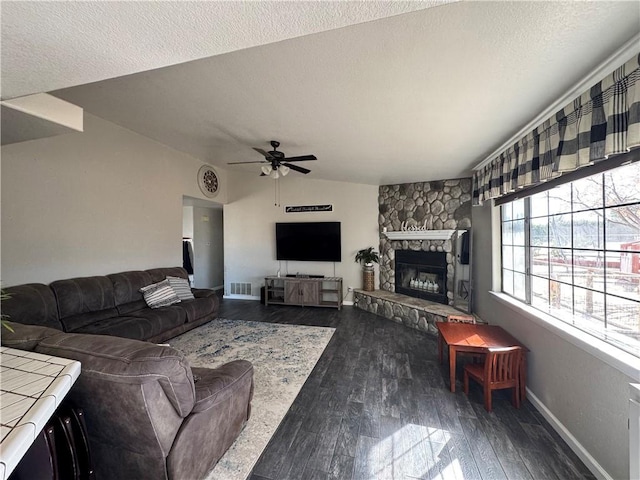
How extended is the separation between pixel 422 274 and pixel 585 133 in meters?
3.40

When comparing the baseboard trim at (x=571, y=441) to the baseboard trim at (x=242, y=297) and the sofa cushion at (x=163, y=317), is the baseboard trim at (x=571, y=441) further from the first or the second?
the baseboard trim at (x=242, y=297)

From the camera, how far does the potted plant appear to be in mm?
5141

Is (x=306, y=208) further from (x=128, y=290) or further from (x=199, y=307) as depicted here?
(x=128, y=290)

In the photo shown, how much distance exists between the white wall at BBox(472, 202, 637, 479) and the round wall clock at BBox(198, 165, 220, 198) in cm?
551

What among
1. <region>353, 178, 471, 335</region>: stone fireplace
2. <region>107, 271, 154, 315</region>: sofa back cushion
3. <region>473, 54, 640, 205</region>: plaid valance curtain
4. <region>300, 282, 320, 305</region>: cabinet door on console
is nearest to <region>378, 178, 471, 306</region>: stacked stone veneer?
<region>353, 178, 471, 335</region>: stone fireplace

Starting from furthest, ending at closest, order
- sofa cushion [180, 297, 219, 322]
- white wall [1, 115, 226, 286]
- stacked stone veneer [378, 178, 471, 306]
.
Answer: stacked stone veneer [378, 178, 471, 306] < sofa cushion [180, 297, 219, 322] < white wall [1, 115, 226, 286]

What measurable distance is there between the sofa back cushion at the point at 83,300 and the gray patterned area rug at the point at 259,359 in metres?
0.94

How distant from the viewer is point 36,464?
104 cm

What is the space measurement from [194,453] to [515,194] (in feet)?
11.2

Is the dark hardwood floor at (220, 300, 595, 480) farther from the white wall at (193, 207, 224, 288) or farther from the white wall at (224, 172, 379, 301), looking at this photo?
the white wall at (193, 207, 224, 288)

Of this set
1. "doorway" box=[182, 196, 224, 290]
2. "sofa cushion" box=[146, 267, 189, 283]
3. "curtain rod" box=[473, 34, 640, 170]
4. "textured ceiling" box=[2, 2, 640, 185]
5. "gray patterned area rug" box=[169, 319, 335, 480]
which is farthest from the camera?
"doorway" box=[182, 196, 224, 290]

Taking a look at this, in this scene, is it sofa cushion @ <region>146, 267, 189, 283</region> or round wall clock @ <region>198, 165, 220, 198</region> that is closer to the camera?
sofa cushion @ <region>146, 267, 189, 283</region>

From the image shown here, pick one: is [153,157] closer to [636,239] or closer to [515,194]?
[515,194]

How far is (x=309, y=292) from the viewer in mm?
5371
